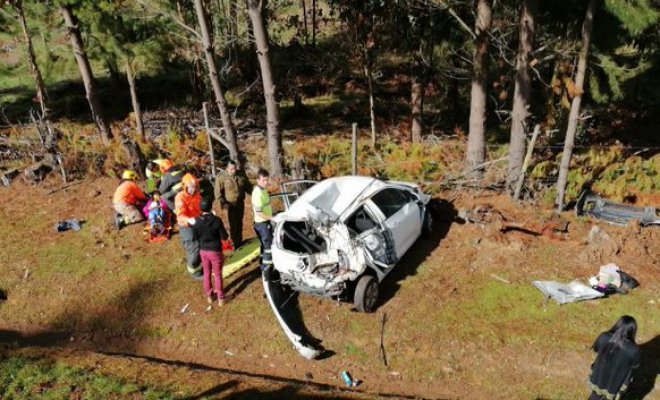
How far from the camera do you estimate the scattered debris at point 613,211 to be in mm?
10133

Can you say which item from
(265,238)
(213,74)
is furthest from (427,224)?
(213,74)

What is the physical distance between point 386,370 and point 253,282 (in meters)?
3.25

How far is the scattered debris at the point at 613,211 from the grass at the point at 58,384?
355 inches

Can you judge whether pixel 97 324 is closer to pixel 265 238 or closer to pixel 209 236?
pixel 209 236

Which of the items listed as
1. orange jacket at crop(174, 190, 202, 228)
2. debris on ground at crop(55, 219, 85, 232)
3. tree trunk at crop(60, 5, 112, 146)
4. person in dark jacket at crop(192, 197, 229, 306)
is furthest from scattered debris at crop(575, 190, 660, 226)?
tree trunk at crop(60, 5, 112, 146)

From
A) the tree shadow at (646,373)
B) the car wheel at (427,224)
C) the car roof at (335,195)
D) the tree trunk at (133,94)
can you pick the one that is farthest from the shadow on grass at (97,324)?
the tree shadow at (646,373)

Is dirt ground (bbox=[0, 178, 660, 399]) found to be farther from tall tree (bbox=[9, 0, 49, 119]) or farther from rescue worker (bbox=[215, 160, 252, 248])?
tall tree (bbox=[9, 0, 49, 119])

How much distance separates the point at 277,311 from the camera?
8.49m

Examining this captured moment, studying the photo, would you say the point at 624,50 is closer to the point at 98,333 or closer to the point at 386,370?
the point at 386,370

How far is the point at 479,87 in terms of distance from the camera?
12086 millimetres

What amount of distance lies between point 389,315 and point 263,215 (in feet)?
9.41

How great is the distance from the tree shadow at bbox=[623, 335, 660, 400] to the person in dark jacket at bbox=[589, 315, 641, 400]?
0.89m

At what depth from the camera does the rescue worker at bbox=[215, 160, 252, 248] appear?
10141 mm

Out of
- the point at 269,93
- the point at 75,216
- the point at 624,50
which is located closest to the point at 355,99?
the point at 624,50
